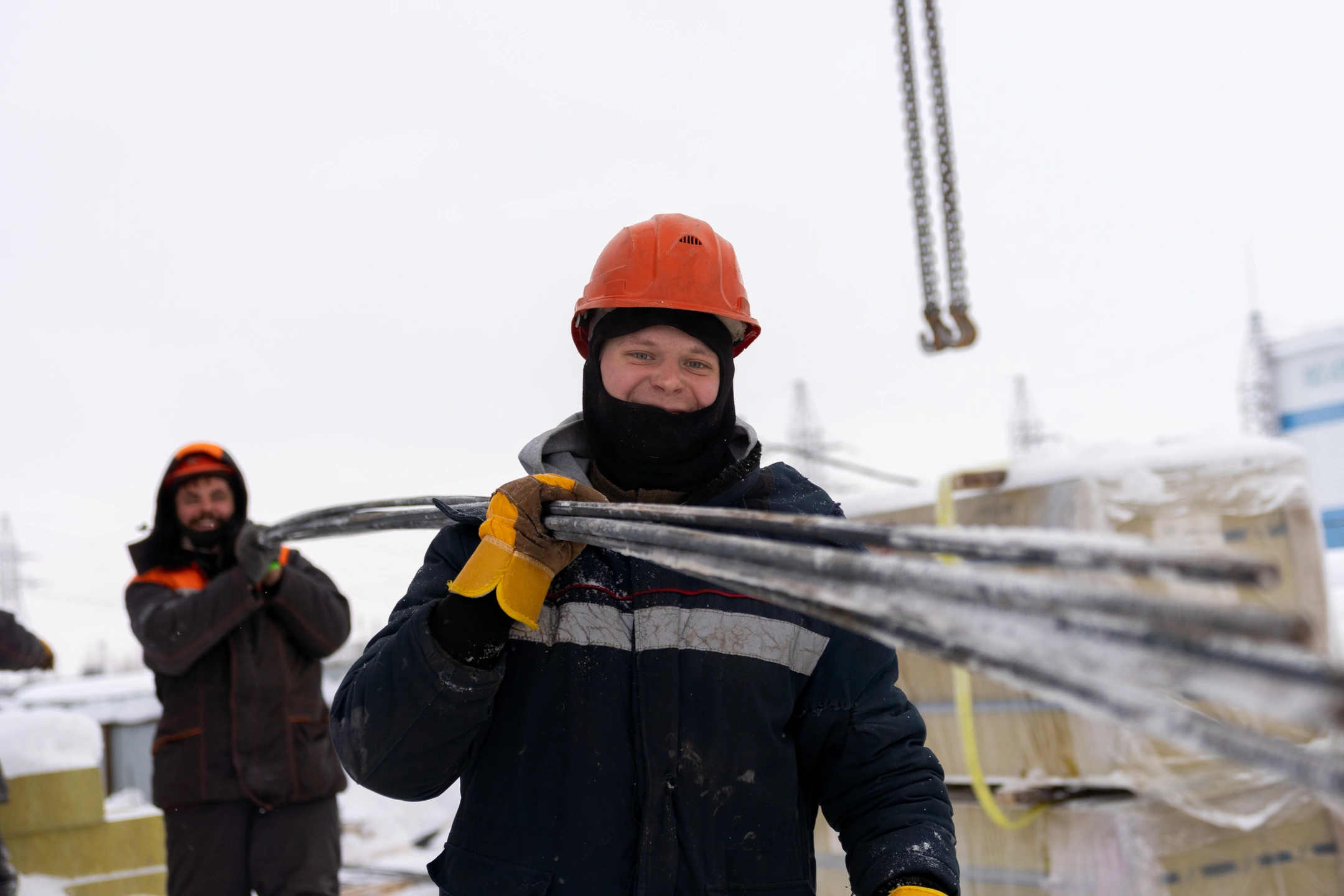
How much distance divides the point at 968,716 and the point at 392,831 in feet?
18.9

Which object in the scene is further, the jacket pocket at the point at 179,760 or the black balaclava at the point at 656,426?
the jacket pocket at the point at 179,760

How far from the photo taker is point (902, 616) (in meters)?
0.97

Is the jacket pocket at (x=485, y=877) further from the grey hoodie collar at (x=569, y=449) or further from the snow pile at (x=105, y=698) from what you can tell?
the snow pile at (x=105, y=698)

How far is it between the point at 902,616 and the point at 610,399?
3.51ft

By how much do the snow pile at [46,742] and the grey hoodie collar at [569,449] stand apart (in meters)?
4.39

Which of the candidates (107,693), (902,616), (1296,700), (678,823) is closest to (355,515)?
(678,823)

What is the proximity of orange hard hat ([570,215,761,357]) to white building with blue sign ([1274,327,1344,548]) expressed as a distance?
978 centimetres

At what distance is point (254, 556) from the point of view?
362 cm

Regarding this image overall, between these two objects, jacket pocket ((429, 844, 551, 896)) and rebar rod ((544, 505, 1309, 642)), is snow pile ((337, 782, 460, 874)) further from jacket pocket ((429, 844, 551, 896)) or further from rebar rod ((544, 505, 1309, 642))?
rebar rod ((544, 505, 1309, 642))

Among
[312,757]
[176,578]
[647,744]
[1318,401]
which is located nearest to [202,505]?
[176,578]

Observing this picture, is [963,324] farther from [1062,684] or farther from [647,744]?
[1062,684]

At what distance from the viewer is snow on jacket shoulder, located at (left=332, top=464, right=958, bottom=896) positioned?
5.29 ft

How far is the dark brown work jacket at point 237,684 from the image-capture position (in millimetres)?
3457

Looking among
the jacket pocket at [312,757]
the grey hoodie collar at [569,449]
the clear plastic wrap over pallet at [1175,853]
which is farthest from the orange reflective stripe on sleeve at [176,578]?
the clear plastic wrap over pallet at [1175,853]
